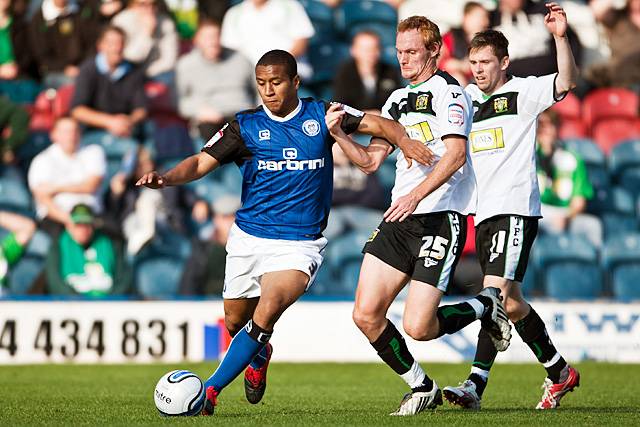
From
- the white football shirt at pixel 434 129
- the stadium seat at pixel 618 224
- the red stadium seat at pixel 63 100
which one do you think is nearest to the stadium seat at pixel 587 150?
the stadium seat at pixel 618 224

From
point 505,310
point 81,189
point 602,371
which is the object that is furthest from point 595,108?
point 505,310

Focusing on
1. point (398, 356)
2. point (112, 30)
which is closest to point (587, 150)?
point (112, 30)

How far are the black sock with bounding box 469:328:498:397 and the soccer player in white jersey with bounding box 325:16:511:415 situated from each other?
596 mm

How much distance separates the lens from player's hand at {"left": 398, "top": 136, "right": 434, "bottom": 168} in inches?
289

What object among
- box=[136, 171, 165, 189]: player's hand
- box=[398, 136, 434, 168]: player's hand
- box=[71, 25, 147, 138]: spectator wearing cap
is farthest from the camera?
box=[71, 25, 147, 138]: spectator wearing cap

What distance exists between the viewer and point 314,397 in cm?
920

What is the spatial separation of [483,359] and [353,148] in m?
1.93

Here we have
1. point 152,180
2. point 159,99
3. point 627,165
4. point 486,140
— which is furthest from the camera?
point 627,165

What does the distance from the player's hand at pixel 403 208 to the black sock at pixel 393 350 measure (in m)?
0.80

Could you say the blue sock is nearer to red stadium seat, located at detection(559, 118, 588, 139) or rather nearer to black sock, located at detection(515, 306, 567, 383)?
black sock, located at detection(515, 306, 567, 383)

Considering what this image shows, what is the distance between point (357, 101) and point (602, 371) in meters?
5.16

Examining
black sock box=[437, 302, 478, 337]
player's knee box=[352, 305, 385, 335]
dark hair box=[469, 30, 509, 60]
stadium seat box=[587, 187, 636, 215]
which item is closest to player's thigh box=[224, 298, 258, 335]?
player's knee box=[352, 305, 385, 335]

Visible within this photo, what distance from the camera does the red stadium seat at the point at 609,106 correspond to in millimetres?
16844

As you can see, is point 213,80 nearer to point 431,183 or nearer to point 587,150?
point 587,150
